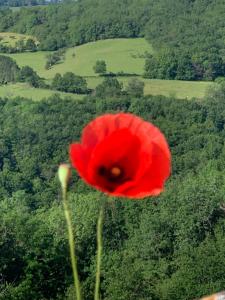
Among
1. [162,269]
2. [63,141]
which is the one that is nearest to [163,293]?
[162,269]

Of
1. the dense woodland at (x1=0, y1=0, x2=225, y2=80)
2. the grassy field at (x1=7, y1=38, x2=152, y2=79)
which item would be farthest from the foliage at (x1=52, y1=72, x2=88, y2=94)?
the dense woodland at (x1=0, y1=0, x2=225, y2=80)

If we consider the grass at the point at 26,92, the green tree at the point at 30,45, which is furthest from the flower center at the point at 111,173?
the green tree at the point at 30,45

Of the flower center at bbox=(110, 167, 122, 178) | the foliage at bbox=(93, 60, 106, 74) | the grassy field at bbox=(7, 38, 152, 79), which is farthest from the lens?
the grassy field at bbox=(7, 38, 152, 79)

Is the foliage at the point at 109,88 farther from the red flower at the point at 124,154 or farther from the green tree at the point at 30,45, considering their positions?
the red flower at the point at 124,154

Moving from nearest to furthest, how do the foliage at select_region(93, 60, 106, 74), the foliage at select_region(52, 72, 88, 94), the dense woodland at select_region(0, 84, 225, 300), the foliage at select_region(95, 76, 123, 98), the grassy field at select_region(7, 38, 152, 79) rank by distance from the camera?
the dense woodland at select_region(0, 84, 225, 300) < the foliage at select_region(95, 76, 123, 98) < the foliage at select_region(52, 72, 88, 94) < the foliage at select_region(93, 60, 106, 74) < the grassy field at select_region(7, 38, 152, 79)

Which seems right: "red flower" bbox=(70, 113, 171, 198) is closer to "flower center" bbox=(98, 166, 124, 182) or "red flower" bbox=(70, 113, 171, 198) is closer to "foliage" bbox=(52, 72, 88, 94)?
"flower center" bbox=(98, 166, 124, 182)

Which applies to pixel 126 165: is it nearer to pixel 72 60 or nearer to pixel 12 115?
pixel 12 115

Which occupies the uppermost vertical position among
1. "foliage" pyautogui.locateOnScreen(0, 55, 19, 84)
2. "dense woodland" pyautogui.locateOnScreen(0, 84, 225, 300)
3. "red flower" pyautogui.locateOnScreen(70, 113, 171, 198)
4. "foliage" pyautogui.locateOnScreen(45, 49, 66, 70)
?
"red flower" pyautogui.locateOnScreen(70, 113, 171, 198)
